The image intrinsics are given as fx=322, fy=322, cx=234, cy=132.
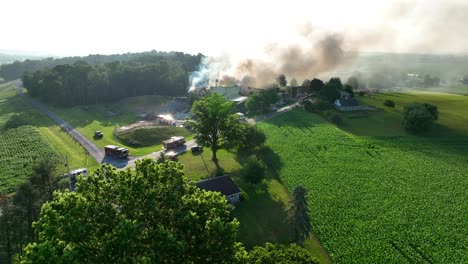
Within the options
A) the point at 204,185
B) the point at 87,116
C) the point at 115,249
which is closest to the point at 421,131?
the point at 204,185

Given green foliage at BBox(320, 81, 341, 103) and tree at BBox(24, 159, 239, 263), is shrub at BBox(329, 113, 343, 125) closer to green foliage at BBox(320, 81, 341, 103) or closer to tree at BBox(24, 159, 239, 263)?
green foliage at BBox(320, 81, 341, 103)

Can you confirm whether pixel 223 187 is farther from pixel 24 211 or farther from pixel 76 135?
pixel 76 135

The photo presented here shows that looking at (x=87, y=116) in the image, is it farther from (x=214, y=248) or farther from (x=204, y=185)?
(x=214, y=248)

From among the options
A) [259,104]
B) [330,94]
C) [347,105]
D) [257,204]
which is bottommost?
[257,204]

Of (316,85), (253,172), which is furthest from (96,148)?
(316,85)

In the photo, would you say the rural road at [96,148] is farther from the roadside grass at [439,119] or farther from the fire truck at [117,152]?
the roadside grass at [439,119]
